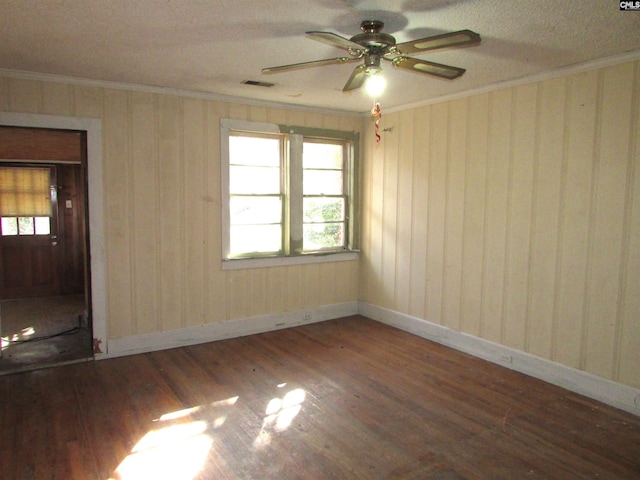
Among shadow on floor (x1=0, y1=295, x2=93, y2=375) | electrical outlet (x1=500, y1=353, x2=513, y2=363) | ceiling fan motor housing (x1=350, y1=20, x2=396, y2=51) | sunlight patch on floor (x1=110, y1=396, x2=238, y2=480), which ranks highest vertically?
ceiling fan motor housing (x1=350, y1=20, x2=396, y2=51)

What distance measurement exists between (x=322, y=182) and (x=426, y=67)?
2.93 meters

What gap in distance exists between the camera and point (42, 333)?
197 inches

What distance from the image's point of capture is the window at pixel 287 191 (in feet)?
16.0

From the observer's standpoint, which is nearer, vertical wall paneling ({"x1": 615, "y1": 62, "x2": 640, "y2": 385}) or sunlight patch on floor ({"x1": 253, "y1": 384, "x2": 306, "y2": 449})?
sunlight patch on floor ({"x1": 253, "y1": 384, "x2": 306, "y2": 449})

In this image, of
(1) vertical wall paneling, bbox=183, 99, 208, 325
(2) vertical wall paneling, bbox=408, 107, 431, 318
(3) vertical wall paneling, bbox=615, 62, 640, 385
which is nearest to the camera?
(3) vertical wall paneling, bbox=615, 62, 640, 385

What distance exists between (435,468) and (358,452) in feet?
1.52

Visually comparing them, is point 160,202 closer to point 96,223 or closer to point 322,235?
point 96,223

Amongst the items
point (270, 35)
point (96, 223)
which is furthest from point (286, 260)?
point (270, 35)

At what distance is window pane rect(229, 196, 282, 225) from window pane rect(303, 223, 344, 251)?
17.4 inches

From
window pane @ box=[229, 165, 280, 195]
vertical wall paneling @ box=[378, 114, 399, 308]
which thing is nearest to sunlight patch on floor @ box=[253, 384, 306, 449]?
vertical wall paneling @ box=[378, 114, 399, 308]

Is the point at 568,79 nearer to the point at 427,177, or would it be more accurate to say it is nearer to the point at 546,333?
the point at 427,177

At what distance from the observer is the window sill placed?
4.86 m

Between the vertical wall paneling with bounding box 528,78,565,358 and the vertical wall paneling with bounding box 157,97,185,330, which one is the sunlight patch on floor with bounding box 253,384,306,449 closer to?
the vertical wall paneling with bounding box 157,97,185,330

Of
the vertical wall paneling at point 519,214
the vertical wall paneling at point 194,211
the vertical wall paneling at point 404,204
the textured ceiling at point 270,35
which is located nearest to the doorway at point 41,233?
the vertical wall paneling at point 194,211
